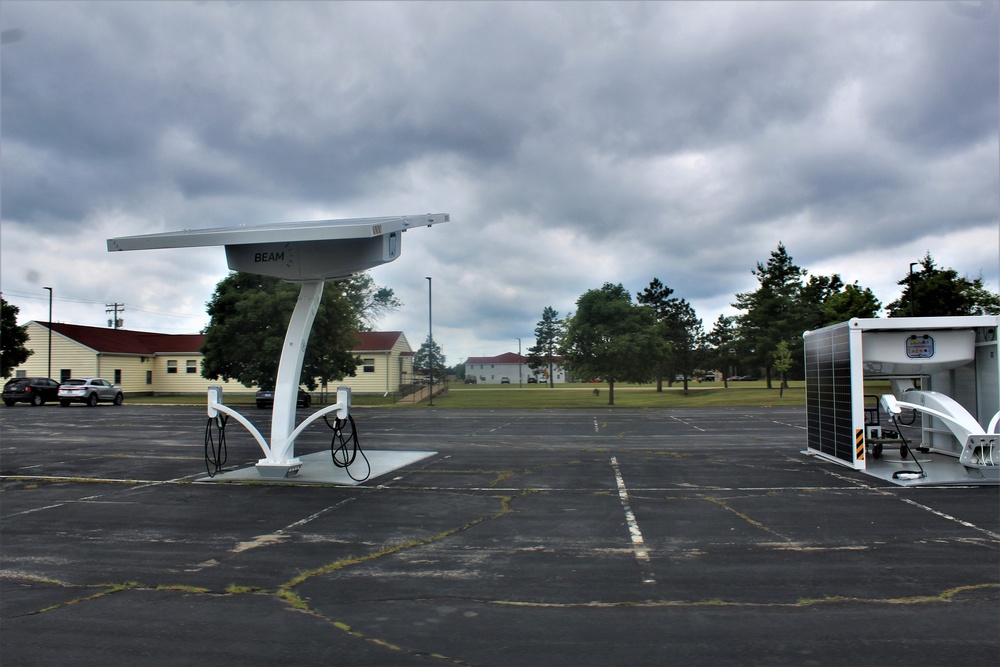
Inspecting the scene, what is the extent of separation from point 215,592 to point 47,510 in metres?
5.57

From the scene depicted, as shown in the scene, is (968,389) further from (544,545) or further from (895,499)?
(544,545)

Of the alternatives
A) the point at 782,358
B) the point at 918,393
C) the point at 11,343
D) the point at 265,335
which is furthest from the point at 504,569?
the point at 782,358

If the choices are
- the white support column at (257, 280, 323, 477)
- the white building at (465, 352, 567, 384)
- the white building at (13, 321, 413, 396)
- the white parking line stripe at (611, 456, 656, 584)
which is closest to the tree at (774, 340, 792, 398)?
the white building at (13, 321, 413, 396)

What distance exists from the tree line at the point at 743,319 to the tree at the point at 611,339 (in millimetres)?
66

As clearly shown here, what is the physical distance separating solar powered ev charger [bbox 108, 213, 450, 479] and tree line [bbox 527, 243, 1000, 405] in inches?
1284

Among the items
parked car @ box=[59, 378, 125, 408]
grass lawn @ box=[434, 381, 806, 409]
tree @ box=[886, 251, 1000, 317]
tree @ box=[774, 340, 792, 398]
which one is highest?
tree @ box=[886, 251, 1000, 317]

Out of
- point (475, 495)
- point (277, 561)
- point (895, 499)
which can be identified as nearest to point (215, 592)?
point (277, 561)

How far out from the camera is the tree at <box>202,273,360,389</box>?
128ft

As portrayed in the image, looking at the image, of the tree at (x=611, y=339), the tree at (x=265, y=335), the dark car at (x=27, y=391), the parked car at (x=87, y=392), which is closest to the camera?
the tree at (x=265, y=335)

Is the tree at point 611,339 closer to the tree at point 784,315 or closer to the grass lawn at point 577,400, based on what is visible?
the grass lawn at point 577,400

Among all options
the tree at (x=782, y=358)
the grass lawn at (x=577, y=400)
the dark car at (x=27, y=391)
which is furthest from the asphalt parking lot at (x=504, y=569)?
the tree at (x=782, y=358)

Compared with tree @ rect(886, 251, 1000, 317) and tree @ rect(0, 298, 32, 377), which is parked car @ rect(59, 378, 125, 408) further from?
tree @ rect(886, 251, 1000, 317)

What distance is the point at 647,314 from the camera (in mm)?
46625

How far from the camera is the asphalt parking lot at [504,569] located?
15.3 feet
